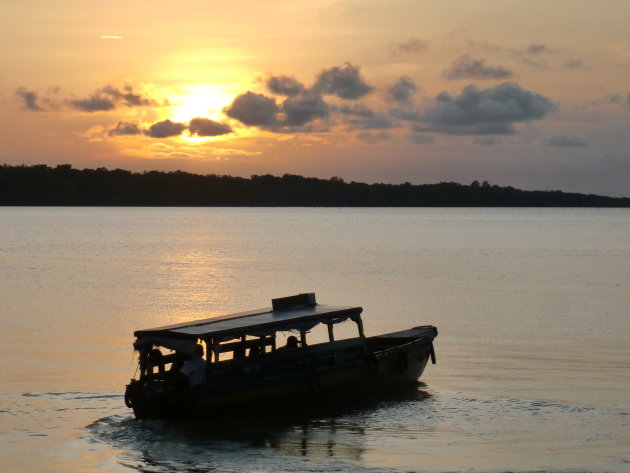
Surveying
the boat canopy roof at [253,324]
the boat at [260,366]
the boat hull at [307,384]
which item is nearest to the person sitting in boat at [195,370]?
the boat at [260,366]

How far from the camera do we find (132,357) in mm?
31078

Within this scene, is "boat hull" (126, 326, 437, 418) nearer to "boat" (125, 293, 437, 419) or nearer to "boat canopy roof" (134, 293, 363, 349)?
"boat" (125, 293, 437, 419)

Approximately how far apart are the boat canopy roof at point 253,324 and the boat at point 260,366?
0.08 ft

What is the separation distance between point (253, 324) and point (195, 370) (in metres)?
2.29

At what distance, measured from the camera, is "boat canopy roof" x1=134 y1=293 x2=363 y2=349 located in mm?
22625

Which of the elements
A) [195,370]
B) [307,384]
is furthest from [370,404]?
[195,370]

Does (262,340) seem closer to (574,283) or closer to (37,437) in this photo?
(37,437)

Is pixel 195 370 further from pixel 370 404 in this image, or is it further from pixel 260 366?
pixel 370 404

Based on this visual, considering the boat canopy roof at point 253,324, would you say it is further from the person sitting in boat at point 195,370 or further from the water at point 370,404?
the water at point 370,404

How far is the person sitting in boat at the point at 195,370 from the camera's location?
22266 mm

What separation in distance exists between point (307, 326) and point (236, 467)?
6.42 metres

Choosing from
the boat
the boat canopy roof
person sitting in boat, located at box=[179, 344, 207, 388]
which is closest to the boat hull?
the boat

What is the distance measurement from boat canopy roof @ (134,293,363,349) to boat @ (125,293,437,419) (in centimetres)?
3

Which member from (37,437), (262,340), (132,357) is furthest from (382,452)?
(132,357)
